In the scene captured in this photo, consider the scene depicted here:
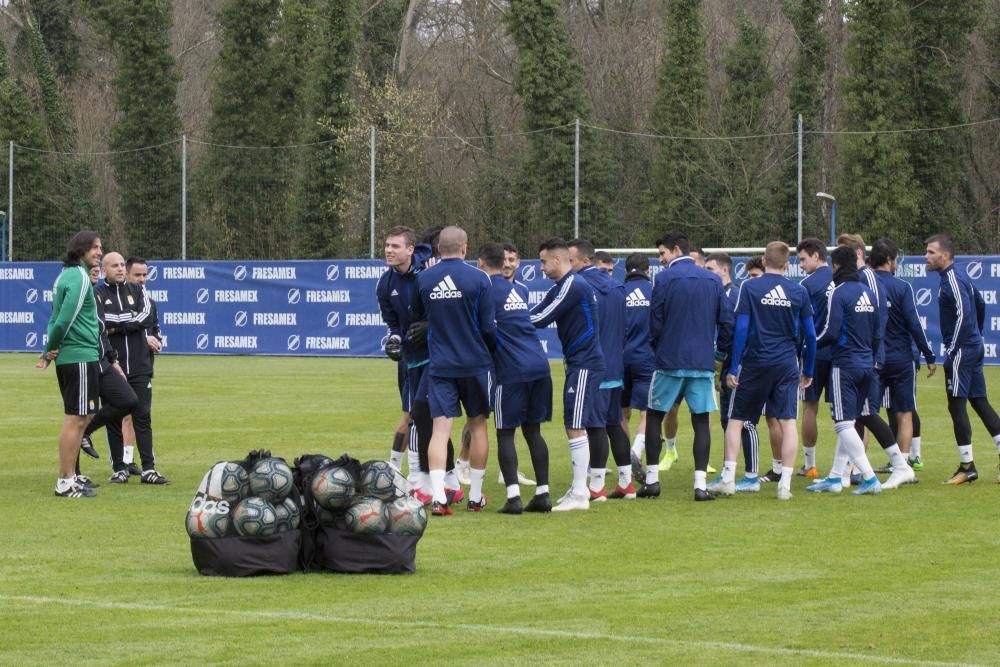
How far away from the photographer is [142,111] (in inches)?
2012

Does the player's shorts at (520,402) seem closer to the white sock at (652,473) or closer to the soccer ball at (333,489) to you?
the white sock at (652,473)

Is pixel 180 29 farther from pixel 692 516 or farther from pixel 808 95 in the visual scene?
pixel 692 516

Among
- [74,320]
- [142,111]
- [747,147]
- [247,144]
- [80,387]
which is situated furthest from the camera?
[247,144]

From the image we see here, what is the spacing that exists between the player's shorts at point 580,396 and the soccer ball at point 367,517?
3.15 metres

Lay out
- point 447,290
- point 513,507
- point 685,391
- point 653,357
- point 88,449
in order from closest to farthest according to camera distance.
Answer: point 447,290, point 513,507, point 685,391, point 653,357, point 88,449

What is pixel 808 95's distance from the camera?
4641cm

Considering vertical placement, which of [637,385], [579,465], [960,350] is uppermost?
[960,350]

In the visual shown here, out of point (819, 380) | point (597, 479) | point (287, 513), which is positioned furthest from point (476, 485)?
point (819, 380)

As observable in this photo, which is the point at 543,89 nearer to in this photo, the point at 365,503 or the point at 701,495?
the point at 701,495

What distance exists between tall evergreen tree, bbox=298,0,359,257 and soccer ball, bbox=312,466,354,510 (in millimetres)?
34002

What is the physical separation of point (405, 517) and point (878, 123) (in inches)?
1335

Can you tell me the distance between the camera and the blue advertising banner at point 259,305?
119 feet

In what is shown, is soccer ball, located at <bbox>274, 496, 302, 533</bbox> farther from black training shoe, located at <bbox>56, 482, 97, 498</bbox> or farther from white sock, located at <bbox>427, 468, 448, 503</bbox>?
black training shoe, located at <bbox>56, 482, 97, 498</bbox>

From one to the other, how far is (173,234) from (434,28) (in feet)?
53.4
